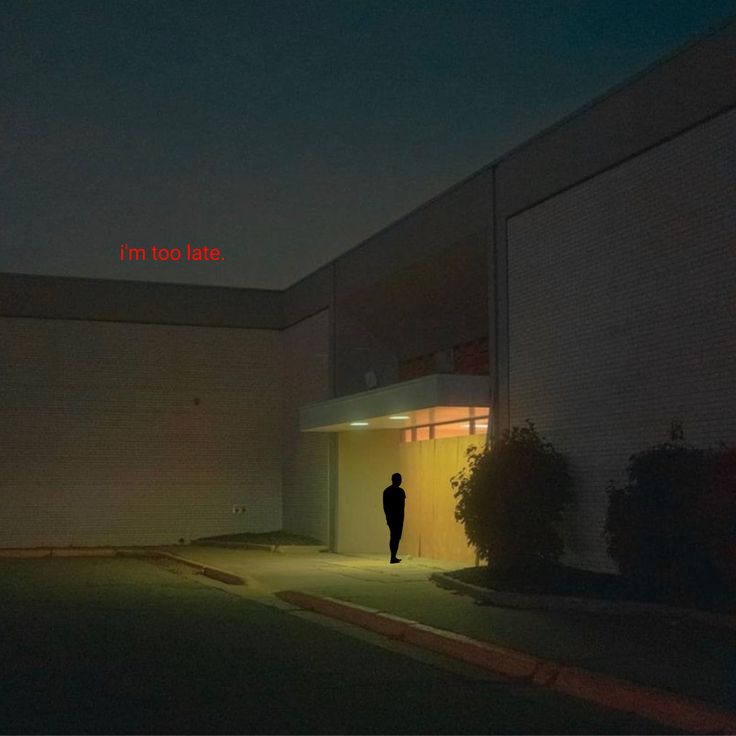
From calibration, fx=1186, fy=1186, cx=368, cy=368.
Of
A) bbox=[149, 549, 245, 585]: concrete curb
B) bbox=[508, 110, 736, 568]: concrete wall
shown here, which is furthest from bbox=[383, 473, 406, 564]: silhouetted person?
bbox=[508, 110, 736, 568]: concrete wall

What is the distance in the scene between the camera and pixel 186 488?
30359 mm

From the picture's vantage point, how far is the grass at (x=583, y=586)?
13789mm

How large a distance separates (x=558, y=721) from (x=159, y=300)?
2314 centimetres

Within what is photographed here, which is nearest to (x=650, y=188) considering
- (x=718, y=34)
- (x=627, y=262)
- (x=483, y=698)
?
(x=627, y=262)

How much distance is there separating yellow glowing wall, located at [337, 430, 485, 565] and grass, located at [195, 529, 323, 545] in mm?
1624

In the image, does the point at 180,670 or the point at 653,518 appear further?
the point at 653,518

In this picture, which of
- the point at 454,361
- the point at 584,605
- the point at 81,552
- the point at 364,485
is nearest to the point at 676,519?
the point at 584,605

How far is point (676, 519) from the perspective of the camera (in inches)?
552

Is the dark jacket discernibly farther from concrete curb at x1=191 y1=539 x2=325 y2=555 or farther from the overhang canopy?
concrete curb at x1=191 y1=539 x2=325 y2=555

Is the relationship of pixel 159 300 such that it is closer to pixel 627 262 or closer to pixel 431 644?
pixel 627 262

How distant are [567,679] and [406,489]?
1521cm

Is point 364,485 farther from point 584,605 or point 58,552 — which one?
point 584,605

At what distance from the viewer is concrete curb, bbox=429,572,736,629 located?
43.0 feet

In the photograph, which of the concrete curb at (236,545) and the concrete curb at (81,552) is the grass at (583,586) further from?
the concrete curb at (81,552)
